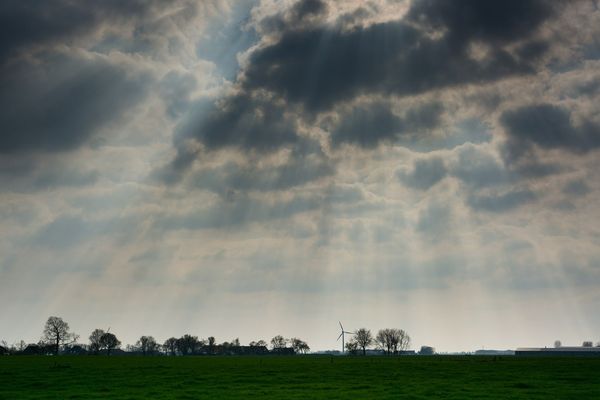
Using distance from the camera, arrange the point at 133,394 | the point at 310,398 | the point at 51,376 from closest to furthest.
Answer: the point at 310,398 < the point at 133,394 < the point at 51,376

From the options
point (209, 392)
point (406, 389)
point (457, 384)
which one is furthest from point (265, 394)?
point (457, 384)

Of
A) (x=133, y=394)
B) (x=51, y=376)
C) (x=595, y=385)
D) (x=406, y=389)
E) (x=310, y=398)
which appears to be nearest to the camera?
(x=310, y=398)

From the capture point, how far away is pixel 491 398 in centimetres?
4575

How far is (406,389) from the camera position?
176 ft

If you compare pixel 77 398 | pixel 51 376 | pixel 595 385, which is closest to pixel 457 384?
pixel 595 385

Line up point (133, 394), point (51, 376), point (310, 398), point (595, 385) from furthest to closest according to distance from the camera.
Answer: point (51, 376) → point (595, 385) → point (133, 394) → point (310, 398)

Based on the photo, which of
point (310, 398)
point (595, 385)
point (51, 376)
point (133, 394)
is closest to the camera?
point (310, 398)

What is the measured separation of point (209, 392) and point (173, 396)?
3874 millimetres

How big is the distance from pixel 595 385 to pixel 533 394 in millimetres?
12761

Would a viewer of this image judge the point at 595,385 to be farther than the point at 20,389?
Yes

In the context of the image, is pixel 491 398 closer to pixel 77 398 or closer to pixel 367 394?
pixel 367 394

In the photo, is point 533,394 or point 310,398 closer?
point 310,398

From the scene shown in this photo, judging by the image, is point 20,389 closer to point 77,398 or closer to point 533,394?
point 77,398

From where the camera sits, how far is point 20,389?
177 feet
